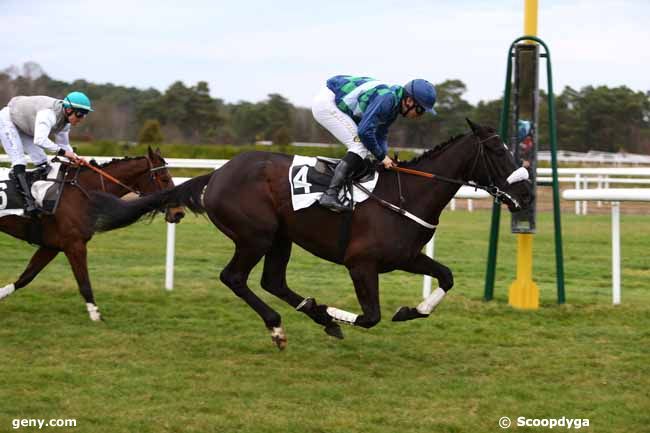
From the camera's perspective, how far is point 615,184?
2053 cm

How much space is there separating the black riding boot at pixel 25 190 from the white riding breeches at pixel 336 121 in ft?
7.98

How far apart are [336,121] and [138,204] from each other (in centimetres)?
160

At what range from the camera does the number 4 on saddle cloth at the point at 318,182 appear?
5.77m

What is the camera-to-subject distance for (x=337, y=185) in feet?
18.8

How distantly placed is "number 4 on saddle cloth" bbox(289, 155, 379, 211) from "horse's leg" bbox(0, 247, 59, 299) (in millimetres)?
2494

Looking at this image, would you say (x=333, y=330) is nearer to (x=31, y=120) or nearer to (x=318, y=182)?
(x=318, y=182)

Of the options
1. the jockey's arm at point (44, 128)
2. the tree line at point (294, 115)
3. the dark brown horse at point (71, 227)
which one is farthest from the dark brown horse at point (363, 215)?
the tree line at point (294, 115)

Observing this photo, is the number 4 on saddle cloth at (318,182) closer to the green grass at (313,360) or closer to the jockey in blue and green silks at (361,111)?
the jockey in blue and green silks at (361,111)

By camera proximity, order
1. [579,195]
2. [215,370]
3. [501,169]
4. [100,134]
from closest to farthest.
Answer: [215,370]
[501,169]
[579,195]
[100,134]

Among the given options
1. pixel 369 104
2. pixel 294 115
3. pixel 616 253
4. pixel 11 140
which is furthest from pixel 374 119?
pixel 294 115

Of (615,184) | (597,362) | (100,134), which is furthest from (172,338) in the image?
(100,134)

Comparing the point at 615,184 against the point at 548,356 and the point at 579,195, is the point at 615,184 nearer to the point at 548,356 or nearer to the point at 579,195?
the point at 579,195

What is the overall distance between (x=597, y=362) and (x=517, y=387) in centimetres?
87

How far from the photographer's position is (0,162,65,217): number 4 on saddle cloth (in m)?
6.98
